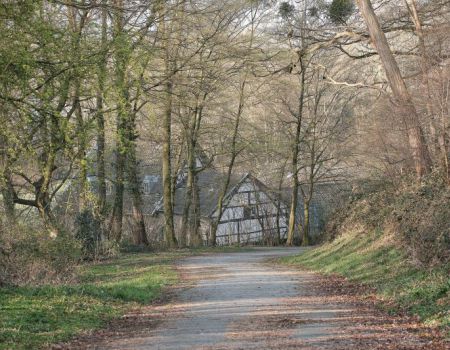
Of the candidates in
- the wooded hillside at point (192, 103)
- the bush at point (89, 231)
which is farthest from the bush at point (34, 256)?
the bush at point (89, 231)

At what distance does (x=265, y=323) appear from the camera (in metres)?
11.9

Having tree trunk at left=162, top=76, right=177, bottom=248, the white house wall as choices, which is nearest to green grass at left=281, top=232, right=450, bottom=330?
tree trunk at left=162, top=76, right=177, bottom=248

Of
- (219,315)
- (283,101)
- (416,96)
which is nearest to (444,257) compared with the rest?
(219,315)

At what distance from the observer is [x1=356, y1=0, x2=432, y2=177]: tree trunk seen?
19812 millimetres

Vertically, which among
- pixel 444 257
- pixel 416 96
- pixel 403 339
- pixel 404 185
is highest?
pixel 416 96

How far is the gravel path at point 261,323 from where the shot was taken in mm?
9930

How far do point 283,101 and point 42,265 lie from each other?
3144 centimetres

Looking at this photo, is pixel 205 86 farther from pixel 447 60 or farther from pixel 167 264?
pixel 447 60

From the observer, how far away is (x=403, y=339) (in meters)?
9.86

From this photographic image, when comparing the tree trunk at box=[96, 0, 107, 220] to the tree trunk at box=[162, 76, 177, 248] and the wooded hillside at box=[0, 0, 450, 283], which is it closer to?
the wooded hillside at box=[0, 0, 450, 283]

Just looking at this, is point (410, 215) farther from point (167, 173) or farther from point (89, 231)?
point (167, 173)

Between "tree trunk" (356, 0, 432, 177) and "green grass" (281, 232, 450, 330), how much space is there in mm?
2757

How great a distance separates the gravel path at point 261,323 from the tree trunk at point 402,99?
18.0 ft

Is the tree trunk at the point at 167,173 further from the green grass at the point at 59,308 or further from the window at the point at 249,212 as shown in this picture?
the green grass at the point at 59,308
